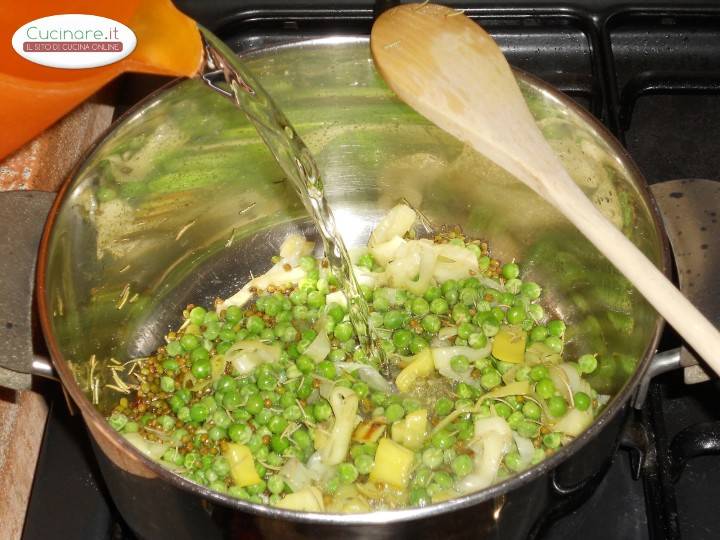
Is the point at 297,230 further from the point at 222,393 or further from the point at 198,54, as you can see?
the point at 198,54

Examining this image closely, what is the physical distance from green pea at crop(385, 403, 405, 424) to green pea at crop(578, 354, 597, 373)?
1.56 feet

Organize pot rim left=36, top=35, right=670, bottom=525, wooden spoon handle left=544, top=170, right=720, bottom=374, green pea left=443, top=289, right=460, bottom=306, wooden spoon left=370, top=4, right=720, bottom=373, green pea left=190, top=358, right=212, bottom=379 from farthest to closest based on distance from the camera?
green pea left=443, top=289, right=460, bottom=306 < green pea left=190, top=358, right=212, bottom=379 < wooden spoon left=370, top=4, right=720, bottom=373 < wooden spoon handle left=544, top=170, right=720, bottom=374 < pot rim left=36, top=35, right=670, bottom=525

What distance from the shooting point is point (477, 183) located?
237 cm

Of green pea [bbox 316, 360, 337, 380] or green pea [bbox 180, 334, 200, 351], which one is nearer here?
green pea [bbox 316, 360, 337, 380]

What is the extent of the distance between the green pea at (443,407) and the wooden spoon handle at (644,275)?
0.60 meters

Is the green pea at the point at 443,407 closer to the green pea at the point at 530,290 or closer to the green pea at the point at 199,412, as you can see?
the green pea at the point at 530,290

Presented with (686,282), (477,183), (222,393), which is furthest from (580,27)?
(222,393)

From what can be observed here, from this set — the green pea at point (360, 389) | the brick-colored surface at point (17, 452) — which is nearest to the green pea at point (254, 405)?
the green pea at point (360, 389)

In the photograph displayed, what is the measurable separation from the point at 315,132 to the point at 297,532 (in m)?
1.21

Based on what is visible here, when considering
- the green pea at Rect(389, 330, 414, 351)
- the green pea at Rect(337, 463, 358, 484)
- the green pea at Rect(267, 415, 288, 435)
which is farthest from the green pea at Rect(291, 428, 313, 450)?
the green pea at Rect(389, 330, 414, 351)

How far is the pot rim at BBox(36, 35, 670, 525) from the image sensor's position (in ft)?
4.47

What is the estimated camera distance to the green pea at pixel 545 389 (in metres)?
2.09

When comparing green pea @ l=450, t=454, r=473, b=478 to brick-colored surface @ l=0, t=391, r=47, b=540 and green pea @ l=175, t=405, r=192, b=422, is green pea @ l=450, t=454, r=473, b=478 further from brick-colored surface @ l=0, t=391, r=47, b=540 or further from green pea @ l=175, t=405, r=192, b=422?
brick-colored surface @ l=0, t=391, r=47, b=540

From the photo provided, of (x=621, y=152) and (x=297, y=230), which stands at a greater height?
(x=621, y=152)
